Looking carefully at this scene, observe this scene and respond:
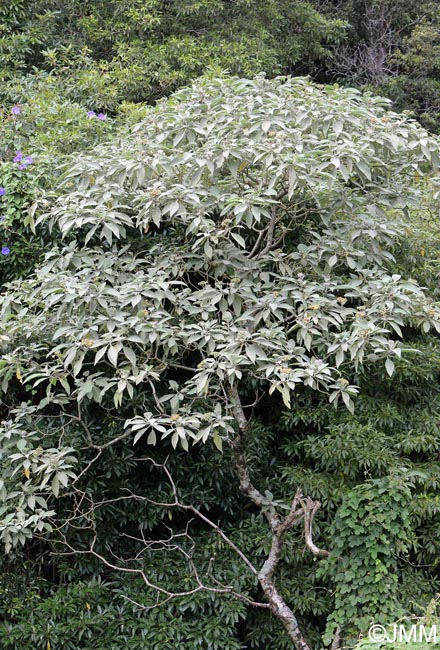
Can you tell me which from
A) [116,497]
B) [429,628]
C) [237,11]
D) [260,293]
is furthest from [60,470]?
[237,11]

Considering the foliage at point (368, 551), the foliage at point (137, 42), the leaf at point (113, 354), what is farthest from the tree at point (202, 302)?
the foliage at point (137, 42)

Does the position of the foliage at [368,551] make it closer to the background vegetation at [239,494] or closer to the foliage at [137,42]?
the background vegetation at [239,494]

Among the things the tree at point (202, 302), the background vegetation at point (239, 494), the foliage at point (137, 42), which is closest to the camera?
the tree at point (202, 302)

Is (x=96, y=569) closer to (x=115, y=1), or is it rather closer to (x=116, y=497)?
(x=116, y=497)

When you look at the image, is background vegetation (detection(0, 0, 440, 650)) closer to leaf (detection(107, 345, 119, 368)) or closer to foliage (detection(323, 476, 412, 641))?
foliage (detection(323, 476, 412, 641))

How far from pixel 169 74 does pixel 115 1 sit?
2.75 ft

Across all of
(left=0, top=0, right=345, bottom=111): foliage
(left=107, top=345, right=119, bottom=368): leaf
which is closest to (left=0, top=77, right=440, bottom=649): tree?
(left=107, top=345, right=119, bottom=368): leaf

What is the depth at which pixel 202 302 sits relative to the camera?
11.9ft

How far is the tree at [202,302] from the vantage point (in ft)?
11.3

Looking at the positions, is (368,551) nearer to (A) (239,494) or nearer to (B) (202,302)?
(A) (239,494)

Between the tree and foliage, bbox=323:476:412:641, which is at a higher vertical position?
the tree

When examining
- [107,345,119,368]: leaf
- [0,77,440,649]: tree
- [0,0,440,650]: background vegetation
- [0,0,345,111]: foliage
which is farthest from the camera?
[0,0,345,111]: foliage

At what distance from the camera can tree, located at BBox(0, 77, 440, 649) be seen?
343 cm

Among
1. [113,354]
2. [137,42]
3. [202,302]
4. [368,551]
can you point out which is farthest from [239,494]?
[137,42]
